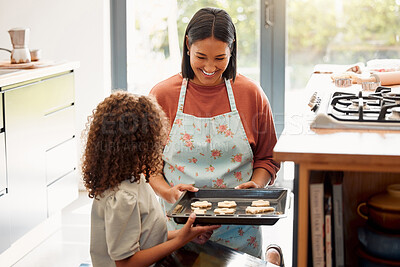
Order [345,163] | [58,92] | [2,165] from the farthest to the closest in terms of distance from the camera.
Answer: [58,92]
[2,165]
[345,163]

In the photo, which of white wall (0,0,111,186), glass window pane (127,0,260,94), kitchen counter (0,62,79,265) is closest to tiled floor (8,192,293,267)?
kitchen counter (0,62,79,265)

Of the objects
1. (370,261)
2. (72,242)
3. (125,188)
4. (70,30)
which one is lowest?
(72,242)

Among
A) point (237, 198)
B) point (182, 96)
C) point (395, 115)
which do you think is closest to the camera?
point (395, 115)

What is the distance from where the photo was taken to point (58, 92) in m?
3.57

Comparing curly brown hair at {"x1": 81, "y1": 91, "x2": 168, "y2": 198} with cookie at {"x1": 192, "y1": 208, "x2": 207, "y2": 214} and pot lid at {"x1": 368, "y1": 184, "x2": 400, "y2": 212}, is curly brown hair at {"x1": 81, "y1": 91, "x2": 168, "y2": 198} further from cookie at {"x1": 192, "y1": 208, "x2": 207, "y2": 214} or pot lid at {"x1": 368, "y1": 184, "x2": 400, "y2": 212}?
pot lid at {"x1": 368, "y1": 184, "x2": 400, "y2": 212}

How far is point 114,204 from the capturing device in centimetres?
158

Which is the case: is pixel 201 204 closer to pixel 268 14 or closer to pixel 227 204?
pixel 227 204

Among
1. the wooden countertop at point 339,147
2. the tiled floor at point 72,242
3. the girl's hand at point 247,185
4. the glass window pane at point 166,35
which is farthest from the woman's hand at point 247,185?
the glass window pane at point 166,35

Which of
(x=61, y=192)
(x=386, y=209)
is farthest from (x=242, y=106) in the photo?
(x=61, y=192)

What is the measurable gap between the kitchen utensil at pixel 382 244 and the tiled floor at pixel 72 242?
1.87 meters

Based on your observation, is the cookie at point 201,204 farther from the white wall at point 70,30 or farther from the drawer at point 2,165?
the white wall at point 70,30

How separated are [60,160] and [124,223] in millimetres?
2133

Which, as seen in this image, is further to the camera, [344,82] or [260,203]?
[344,82]

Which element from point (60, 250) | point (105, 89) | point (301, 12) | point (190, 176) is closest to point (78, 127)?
point (105, 89)
